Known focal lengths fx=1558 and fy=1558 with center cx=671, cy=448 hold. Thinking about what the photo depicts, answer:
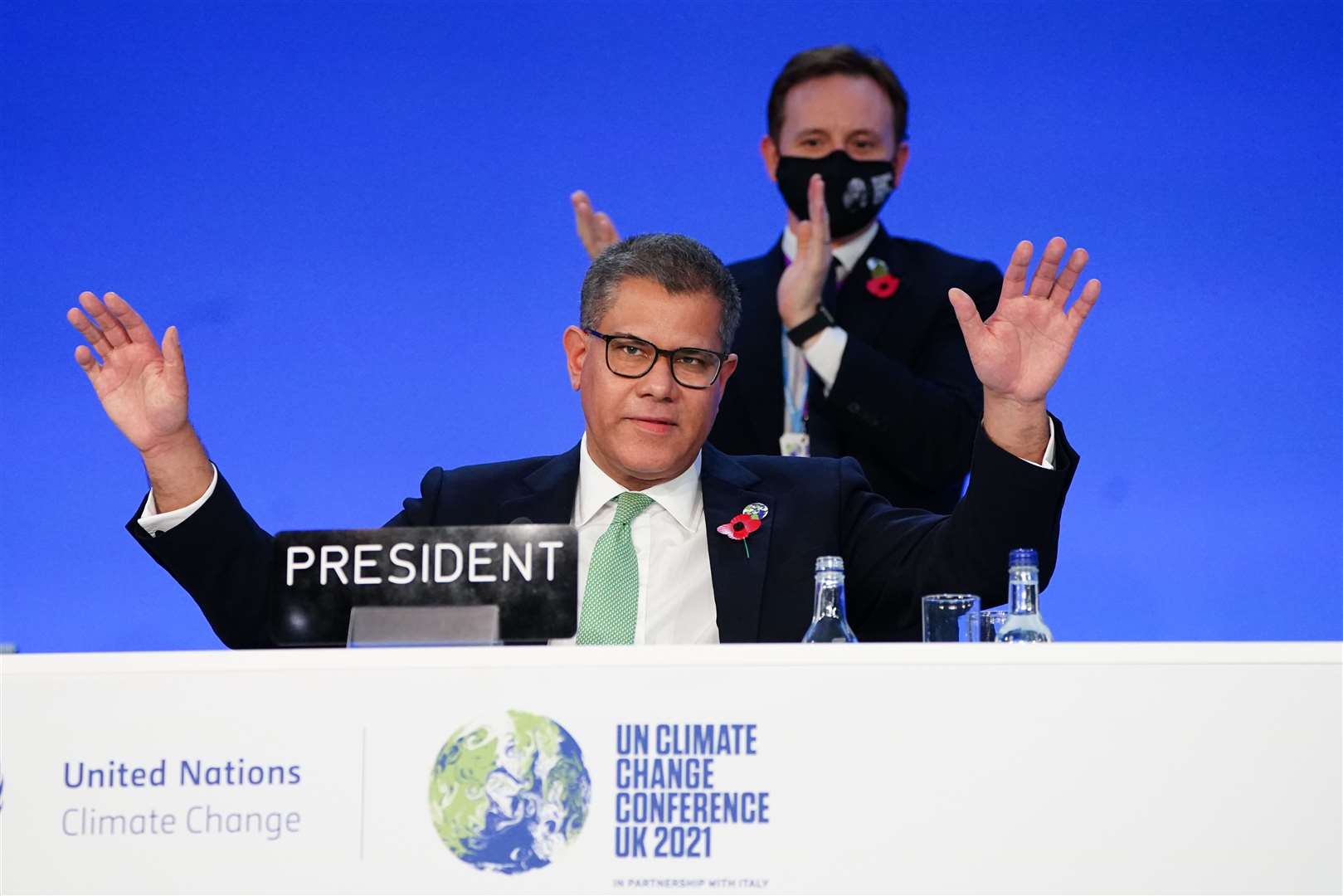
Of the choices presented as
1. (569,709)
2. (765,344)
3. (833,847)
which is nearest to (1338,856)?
(833,847)

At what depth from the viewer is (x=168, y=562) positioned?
2.21 m

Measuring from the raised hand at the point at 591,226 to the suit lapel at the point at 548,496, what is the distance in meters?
1.04

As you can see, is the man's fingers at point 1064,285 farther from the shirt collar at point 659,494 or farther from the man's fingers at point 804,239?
the man's fingers at point 804,239

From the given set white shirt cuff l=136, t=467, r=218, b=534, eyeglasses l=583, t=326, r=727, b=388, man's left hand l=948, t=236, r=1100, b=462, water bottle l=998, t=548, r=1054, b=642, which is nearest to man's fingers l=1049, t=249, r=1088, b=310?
man's left hand l=948, t=236, r=1100, b=462

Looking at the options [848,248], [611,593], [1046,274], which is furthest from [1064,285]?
[848,248]

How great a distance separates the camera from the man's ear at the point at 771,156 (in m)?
3.61

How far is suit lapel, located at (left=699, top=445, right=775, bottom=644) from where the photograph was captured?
2.35m

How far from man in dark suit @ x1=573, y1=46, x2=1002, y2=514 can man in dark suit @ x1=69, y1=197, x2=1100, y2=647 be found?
68 centimetres

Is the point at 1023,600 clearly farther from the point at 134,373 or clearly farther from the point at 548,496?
the point at 134,373

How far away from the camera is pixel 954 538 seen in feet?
7.25

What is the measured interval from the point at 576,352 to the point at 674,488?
1.02 ft

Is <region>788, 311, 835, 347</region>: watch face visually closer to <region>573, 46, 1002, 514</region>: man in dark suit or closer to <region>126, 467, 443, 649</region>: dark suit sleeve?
<region>573, 46, 1002, 514</region>: man in dark suit

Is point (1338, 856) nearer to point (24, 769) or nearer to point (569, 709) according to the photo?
point (569, 709)

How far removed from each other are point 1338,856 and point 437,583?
3.18 ft
